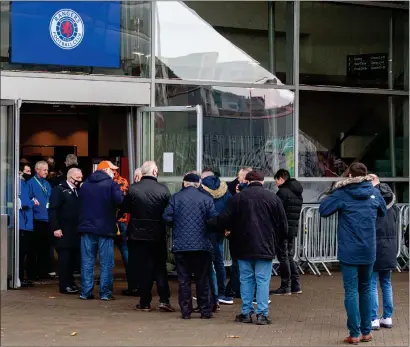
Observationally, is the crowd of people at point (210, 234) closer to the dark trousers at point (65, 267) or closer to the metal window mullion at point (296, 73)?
the dark trousers at point (65, 267)

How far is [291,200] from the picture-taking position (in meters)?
12.4

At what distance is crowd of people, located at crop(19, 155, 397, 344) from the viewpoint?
9047mm

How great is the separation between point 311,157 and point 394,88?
2082 mm

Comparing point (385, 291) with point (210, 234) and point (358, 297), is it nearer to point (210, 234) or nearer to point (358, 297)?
point (358, 297)

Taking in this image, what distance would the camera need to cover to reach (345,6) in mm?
16094

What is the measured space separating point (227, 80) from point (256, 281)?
5.52m

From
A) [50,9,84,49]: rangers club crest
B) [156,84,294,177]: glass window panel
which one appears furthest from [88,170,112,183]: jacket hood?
[156,84,294,177]: glass window panel

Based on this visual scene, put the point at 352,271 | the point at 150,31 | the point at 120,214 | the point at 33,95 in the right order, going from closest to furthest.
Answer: the point at 352,271
the point at 120,214
the point at 33,95
the point at 150,31

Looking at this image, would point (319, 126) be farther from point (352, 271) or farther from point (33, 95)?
point (352, 271)

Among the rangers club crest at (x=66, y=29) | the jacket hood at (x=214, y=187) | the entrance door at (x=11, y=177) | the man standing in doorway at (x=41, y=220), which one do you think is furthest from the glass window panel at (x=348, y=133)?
the entrance door at (x=11, y=177)

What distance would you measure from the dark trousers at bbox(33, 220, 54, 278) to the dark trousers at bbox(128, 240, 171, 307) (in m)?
2.99

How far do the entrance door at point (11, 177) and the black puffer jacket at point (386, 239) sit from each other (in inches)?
210

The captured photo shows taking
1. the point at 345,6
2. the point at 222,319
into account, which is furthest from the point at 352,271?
the point at 345,6

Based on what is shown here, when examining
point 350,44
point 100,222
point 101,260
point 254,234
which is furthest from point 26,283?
point 350,44
